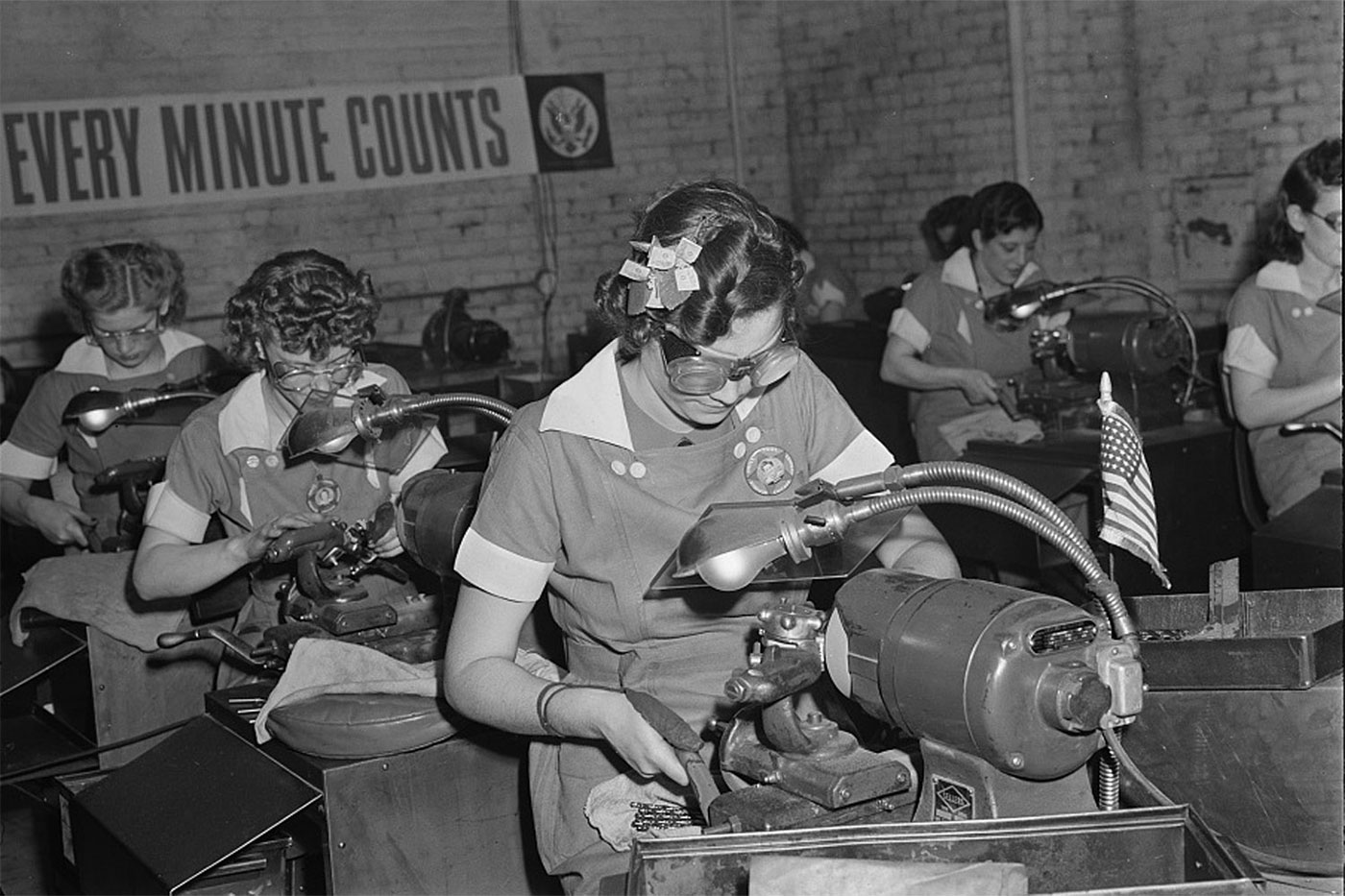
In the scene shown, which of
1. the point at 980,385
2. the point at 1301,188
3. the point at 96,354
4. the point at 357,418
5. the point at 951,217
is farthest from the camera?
the point at 951,217

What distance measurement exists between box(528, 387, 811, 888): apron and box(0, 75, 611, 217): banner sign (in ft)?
15.3

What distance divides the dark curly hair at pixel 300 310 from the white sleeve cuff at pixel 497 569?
794 millimetres

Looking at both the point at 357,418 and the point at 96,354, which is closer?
the point at 357,418

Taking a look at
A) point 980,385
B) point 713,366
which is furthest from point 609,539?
point 980,385

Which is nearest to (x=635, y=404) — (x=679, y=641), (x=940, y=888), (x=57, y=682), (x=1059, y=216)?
(x=679, y=641)

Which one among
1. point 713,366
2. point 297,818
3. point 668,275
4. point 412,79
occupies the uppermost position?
point 412,79

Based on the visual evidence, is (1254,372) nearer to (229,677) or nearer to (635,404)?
(635,404)

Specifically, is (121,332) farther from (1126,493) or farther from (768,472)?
(1126,493)

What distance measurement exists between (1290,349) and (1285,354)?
20 millimetres

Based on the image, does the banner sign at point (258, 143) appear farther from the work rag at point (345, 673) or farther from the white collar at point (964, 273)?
the work rag at point (345, 673)

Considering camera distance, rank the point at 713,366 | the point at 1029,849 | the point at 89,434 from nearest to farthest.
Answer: the point at 1029,849 → the point at 713,366 → the point at 89,434

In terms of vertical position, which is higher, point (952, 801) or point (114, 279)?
point (114, 279)

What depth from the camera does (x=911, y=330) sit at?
13.9ft

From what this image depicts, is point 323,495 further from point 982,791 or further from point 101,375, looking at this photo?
point 982,791
